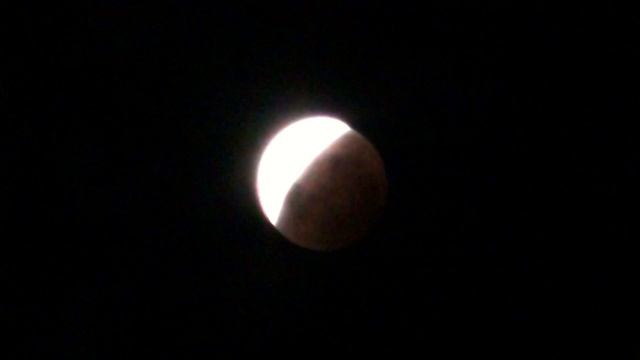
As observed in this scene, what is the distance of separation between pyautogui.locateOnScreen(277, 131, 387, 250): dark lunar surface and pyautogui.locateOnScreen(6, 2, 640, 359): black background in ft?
0.13

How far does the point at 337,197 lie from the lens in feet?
4.87

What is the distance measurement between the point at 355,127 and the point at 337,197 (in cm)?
15

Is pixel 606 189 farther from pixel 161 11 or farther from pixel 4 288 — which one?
pixel 4 288

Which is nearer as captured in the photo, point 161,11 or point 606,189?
point 161,11

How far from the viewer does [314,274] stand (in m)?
1.64

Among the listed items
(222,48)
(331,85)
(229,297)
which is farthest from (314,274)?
(222,48)

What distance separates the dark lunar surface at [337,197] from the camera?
1473 mm

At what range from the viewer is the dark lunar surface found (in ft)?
4.83

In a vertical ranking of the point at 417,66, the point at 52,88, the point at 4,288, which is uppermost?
the point at 417,66

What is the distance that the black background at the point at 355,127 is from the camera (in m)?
1.48

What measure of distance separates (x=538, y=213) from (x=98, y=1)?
0.95 metres

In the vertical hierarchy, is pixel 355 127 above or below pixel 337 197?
above

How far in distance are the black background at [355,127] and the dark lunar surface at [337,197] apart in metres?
0.04

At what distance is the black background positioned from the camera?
1.48m
